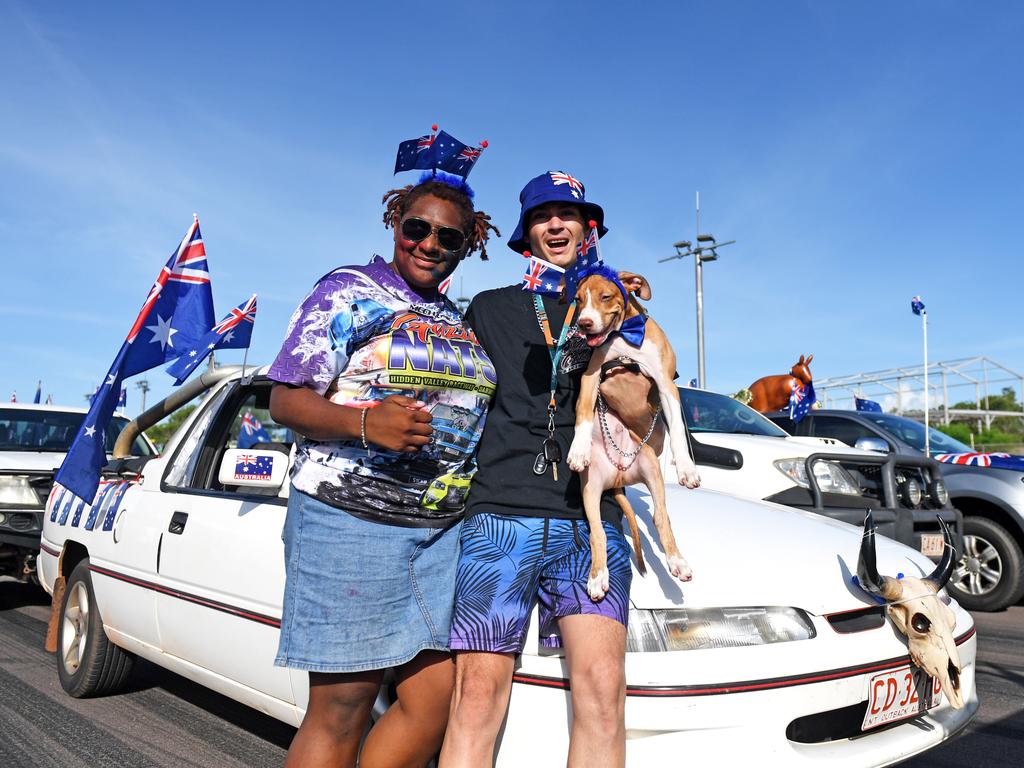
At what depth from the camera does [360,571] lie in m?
1.95

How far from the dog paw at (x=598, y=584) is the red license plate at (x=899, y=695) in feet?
2.97

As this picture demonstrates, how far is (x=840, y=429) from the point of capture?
311 inches

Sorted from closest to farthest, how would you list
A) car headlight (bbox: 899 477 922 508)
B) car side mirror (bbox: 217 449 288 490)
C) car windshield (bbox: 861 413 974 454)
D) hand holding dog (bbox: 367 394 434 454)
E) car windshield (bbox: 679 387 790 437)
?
1. hand holding dog (bbox: 367 394 434 454)
2. car side mirror (bbox: 217 449 288 490)
3. car headlight (bbox: 899 477 922 508)
4. car windshield (bbox: 679 387 790 437)
5. car windshield (bbox: 861 413 974 454)

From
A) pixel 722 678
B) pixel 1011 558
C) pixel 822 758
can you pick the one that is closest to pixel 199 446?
pixel 722 678

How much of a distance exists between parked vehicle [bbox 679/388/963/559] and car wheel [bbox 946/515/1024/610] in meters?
1.40

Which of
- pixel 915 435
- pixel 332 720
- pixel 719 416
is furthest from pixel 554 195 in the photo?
pixel 915 435

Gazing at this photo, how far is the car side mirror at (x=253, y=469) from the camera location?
9.20 ft

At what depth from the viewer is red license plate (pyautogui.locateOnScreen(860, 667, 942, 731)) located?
2240mm

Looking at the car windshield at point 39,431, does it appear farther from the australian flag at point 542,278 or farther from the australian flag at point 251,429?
the australian flag at point 542,278

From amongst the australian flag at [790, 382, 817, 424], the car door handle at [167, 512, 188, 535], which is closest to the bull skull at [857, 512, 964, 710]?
the car door handle at [167, 512, 188, 535]

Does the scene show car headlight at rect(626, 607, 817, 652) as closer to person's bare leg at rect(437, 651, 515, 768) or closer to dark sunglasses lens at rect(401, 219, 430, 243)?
person's bare leg at rect(437, 651, 515, 768)

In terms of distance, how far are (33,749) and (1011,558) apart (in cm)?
694

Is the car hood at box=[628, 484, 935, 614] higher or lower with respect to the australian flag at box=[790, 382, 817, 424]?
lower

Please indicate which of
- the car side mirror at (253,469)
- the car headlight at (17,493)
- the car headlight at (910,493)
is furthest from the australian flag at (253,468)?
the car headlight at (17,493)
